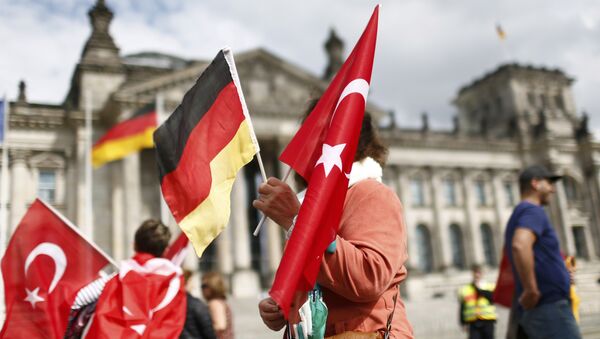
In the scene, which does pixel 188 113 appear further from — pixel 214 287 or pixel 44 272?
pixel 214 287

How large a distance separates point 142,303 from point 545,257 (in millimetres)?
3189

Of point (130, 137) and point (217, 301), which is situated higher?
point (130, 137)

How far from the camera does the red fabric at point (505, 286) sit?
5.05 metres

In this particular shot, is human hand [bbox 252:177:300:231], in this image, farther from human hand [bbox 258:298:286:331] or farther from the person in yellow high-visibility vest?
the person in yellow high-visibility vest

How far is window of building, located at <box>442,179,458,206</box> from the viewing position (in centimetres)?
4138

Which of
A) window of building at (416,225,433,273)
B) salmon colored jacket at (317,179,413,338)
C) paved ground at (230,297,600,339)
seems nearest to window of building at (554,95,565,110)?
window of building at (416,225,433,273)

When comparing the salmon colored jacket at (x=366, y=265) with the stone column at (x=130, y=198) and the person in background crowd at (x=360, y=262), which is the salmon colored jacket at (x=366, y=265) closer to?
the person in background crowd at (x=360, y=262)

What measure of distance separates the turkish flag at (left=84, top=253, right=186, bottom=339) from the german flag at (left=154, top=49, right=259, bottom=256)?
1.05 meters

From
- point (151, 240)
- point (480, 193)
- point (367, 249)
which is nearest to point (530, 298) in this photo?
point (367, 249)

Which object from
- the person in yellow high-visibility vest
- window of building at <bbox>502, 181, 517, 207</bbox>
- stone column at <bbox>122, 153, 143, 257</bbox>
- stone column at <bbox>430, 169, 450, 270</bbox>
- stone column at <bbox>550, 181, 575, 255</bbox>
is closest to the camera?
the person in yellow high-visibility vest

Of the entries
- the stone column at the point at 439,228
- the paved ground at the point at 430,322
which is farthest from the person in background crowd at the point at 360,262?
the stone column at the point at 439,228

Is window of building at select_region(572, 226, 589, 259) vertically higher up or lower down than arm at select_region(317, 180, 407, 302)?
higher up

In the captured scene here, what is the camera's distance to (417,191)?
40.4 m

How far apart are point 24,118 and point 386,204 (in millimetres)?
30835
